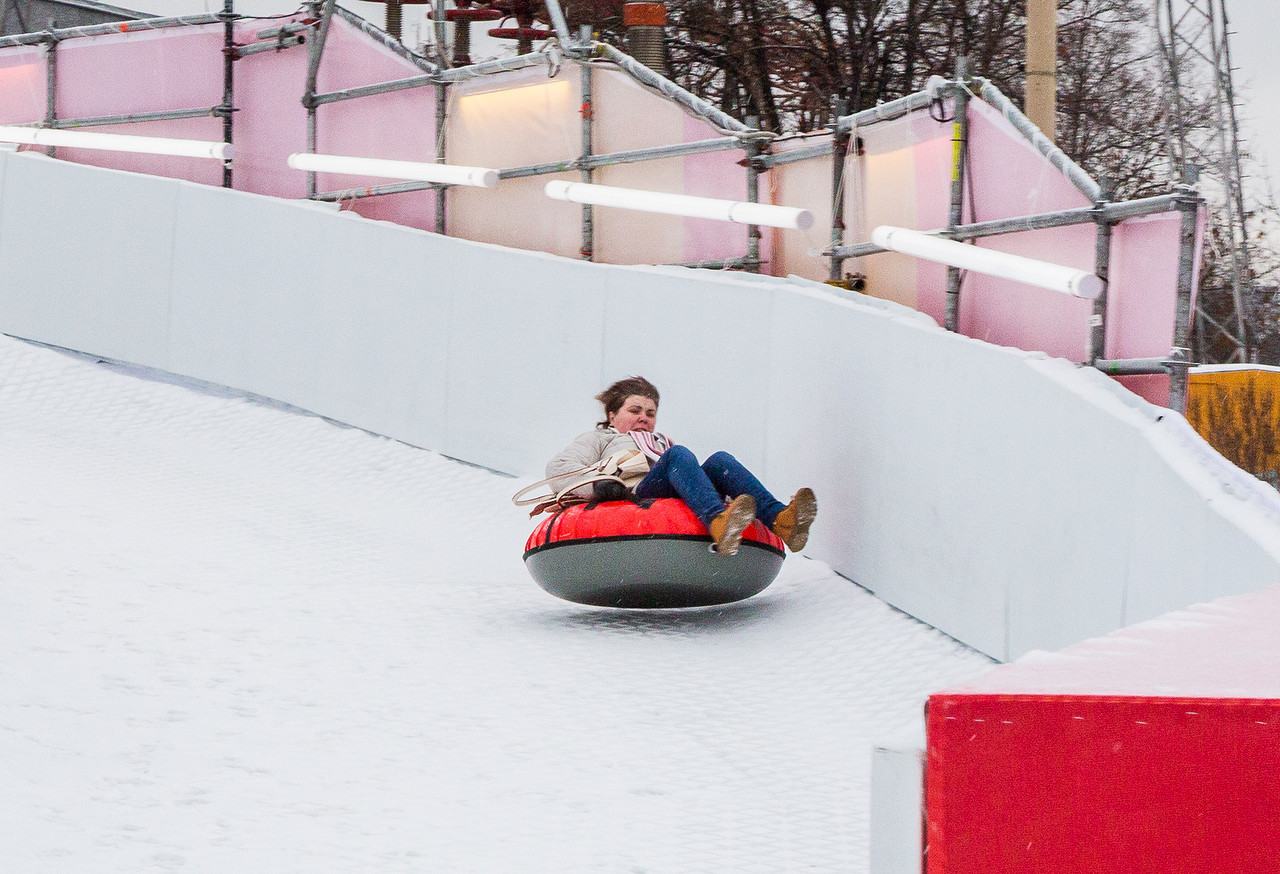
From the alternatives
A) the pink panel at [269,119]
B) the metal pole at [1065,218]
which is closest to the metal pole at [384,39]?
the pink panel at [269,119]

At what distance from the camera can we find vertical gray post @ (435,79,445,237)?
31.5 feet

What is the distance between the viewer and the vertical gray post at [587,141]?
28.7 ft

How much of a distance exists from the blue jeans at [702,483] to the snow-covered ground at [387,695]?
448 mm

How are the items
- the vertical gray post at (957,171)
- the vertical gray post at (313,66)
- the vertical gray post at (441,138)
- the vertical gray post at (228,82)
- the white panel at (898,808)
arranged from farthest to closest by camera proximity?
the vertical gray post at (228,82)
the vertical gray post at (313,66)
the vertical gray post at (441,138)
the vertical gray post at (957,171)
the white panel at (898,808)

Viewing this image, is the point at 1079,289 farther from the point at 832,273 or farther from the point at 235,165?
the point at 235,165

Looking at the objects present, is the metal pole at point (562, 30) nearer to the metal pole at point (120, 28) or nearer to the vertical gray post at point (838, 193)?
the vertical gray post at point (838, 193)

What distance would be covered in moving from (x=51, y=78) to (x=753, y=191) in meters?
7.12

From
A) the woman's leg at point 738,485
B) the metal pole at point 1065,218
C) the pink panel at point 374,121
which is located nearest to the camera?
the metal pole at point 1065,218

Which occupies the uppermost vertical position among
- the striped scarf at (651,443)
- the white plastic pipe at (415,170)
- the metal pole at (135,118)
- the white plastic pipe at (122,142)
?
the metal pole at (135,118)

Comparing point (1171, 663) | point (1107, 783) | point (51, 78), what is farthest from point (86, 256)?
point (1107, 783)

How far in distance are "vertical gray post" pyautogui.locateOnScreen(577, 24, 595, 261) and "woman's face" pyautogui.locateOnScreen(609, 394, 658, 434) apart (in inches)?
113

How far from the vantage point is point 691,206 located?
275 inches

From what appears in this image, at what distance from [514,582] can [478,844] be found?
10.0 ft

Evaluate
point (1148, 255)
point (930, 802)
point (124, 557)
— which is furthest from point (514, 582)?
point (930, 802)
